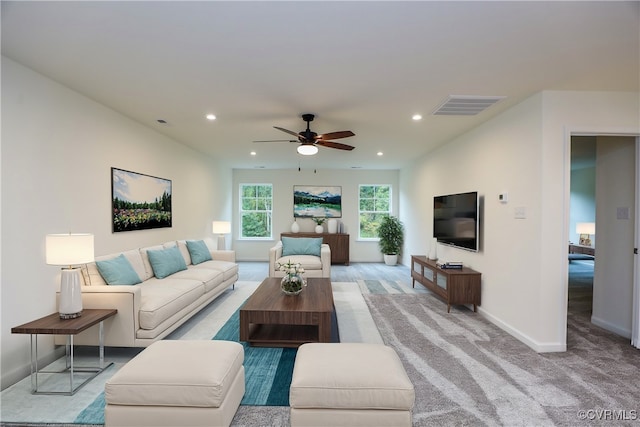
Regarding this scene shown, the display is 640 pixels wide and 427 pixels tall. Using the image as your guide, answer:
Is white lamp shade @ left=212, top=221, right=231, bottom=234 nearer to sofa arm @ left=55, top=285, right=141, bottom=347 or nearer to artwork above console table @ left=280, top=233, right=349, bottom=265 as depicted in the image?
artwork above console table @ left=280, top=233, right=349, bottom=265

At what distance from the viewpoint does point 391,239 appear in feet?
26.1

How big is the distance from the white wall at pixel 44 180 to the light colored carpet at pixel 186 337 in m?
0.31

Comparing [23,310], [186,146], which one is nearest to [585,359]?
[23,310]

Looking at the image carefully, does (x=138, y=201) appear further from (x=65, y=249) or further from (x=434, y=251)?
(x=434, y=251)

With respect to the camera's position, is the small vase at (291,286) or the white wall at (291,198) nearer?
the small vase at (291,286)

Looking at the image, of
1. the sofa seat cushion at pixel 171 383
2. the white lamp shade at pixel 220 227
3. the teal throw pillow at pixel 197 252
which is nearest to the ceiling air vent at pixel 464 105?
the sofa seat cushion at pixel 171 383

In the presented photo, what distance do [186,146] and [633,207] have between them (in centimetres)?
632

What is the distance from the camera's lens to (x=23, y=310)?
2.56 meters

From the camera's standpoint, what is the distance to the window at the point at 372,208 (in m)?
8.59

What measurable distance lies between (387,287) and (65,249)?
4.60 meters

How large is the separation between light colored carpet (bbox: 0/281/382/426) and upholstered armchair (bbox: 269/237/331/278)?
51 cm

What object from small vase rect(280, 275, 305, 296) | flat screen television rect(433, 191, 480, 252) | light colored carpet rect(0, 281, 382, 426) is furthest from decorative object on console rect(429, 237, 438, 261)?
small vase rect(280, 275, 305, 296)

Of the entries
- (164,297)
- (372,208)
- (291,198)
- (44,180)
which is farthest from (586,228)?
(44,180)

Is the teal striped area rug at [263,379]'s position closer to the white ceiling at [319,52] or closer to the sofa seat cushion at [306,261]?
the sofa seat cushion at [306,261]
